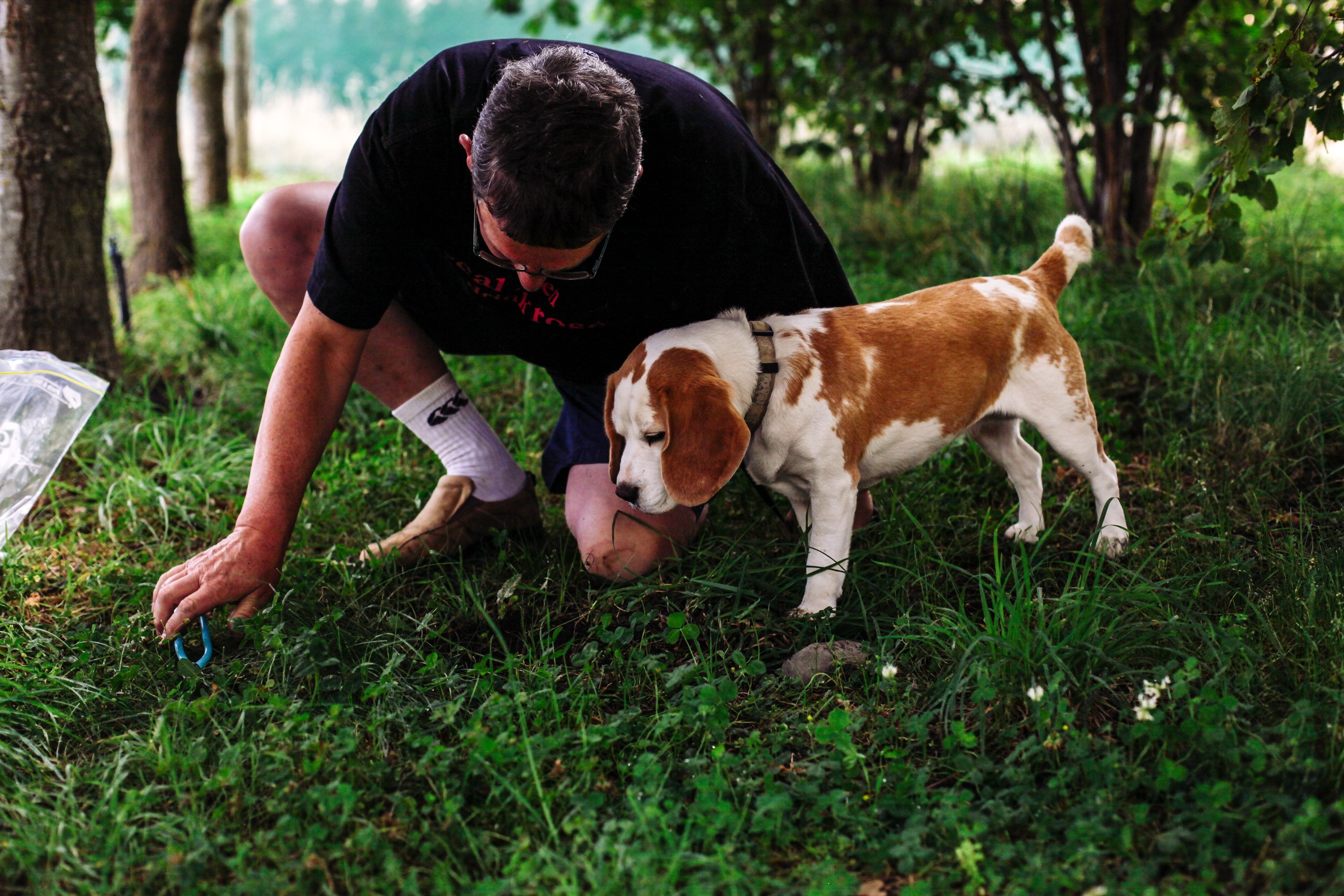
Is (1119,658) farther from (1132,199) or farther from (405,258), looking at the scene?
(1132,199)

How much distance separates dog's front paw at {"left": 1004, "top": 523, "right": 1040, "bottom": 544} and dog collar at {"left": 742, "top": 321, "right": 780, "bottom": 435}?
918mm

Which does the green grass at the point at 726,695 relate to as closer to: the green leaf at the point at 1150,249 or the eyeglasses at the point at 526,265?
the green leaf at the point at 1150,249

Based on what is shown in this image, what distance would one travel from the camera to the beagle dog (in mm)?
2143

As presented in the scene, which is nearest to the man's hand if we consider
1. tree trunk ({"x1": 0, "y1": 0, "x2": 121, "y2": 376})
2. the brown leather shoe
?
the brown leather shoe

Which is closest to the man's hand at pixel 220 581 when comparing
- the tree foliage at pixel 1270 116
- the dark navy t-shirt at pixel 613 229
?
the dark navy t-shirt at pixel 613 229

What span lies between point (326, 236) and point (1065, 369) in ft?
6.25

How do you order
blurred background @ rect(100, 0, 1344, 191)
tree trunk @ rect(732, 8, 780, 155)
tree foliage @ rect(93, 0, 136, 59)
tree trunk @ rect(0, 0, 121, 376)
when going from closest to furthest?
tree trunk @ rect(0, 0, 121, 376)
blurred background @ rect(100, 0, 1344, 191)
tree trunk @ rect(732, 8, 780, 155)
tree foliage @ rect(93, 0, 136, 59)

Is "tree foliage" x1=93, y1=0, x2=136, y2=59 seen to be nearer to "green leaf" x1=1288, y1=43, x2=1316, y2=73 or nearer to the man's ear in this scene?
the man's ear

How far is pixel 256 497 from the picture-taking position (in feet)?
7.24

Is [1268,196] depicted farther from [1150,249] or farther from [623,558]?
[623,558]

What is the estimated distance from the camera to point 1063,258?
8.84 ft

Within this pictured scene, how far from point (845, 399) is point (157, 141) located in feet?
15.9

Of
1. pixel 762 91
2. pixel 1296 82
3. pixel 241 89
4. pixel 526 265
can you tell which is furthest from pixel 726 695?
pixel 241 89

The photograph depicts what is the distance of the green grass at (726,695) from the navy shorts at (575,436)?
198 mm
